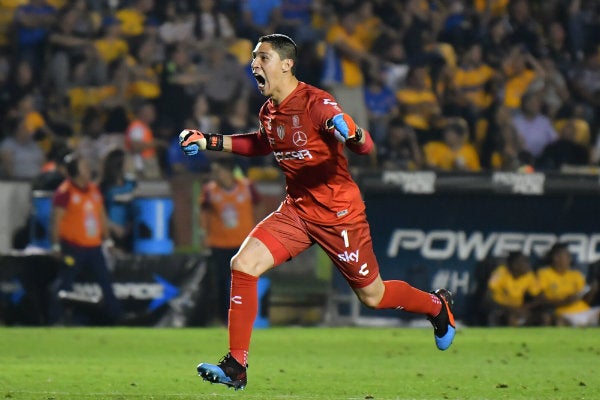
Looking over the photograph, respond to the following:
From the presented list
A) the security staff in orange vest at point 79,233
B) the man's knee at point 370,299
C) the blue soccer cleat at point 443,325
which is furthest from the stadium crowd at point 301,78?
the man's knee at point 370,299

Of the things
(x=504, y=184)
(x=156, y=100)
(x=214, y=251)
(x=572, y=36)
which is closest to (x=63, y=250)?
(x=214, y=251)

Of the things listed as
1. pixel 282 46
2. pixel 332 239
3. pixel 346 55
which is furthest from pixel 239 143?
pixel 346 55

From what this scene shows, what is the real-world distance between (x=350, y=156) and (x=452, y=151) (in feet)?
5.19

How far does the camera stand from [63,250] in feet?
45.9

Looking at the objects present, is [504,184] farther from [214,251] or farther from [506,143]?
[214,251]

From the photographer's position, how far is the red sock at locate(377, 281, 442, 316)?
822cm

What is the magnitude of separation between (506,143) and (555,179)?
185 cm

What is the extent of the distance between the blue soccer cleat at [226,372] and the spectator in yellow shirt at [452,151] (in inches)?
343

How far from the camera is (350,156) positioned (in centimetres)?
1490

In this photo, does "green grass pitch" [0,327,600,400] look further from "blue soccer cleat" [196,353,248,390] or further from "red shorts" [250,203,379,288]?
"red shorts" [250,203,379,288]

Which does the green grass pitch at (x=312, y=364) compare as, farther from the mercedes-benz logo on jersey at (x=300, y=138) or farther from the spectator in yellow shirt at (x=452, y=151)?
the spectator in yellow shirt at (x=452, y=151)

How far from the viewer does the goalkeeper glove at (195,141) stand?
25.1 ft

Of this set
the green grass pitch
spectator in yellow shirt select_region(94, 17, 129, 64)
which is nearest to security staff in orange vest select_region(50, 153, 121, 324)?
the green grass pitch

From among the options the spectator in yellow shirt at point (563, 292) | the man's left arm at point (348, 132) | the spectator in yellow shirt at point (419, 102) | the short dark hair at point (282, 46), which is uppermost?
Result: the short dark hair at point (282, 46)
